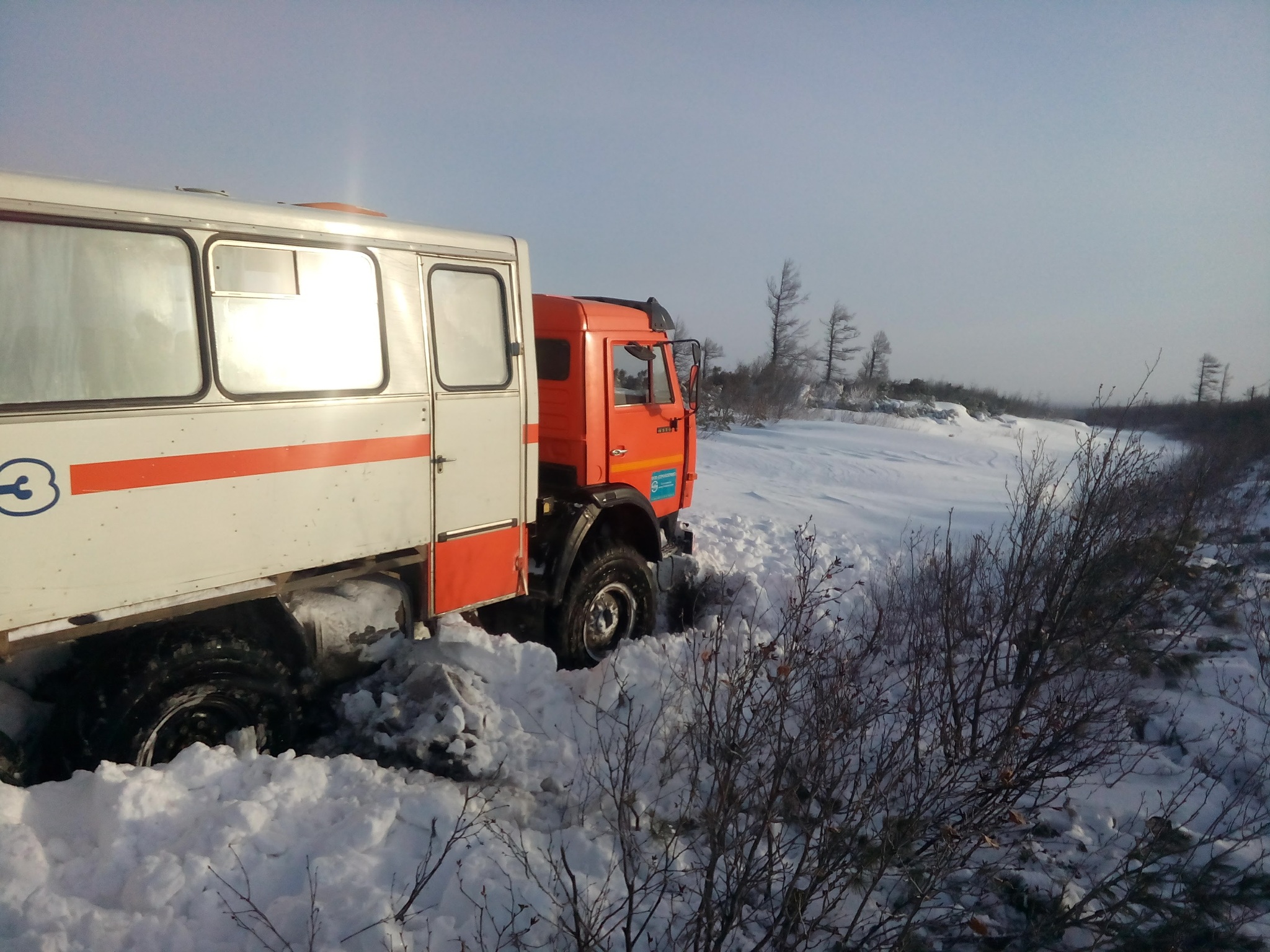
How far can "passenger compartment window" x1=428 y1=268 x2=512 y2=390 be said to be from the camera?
4121 mm

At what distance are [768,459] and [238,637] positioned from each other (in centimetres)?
1361

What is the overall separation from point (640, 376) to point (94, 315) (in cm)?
368

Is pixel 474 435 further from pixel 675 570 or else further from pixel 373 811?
pixel 675 570

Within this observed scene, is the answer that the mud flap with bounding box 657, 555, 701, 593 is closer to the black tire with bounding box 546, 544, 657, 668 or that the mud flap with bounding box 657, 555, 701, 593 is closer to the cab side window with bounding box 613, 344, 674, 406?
the black tire with bounding box 546, 544, 657, 668

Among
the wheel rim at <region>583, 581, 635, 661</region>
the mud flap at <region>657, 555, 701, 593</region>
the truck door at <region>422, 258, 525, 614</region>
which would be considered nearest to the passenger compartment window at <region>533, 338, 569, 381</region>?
the truck door at <region>422, 258, 525, 614</region>

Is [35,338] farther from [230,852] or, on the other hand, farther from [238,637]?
[230,852]

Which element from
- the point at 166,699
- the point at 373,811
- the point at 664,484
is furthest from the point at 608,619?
the point at 166,699

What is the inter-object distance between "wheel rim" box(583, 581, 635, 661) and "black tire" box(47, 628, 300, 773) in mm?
2362

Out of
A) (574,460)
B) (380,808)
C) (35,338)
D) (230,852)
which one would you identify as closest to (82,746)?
(230,852)

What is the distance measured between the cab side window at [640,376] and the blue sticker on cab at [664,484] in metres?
0.62

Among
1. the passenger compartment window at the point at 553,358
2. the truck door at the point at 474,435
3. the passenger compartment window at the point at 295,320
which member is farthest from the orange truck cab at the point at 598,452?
the passenger compartment window at the point at 295,320

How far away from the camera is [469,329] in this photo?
429 cm

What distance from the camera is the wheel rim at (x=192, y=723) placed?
319 centimetres

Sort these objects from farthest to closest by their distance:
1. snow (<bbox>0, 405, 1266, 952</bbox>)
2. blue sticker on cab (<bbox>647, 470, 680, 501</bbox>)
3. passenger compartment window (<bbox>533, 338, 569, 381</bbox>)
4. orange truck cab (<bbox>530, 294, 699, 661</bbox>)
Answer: blue sticker on cab (<bbox>647, 470, 680, 501</bbox>) < passenger compartment window (<bbox>533, 338, 569, 381</bbox>) < orange truck cab (<bbox>530, 294, 699, 661</bbox>) < snow (<bbox>0, 405, 1266, 952</bbox>)
